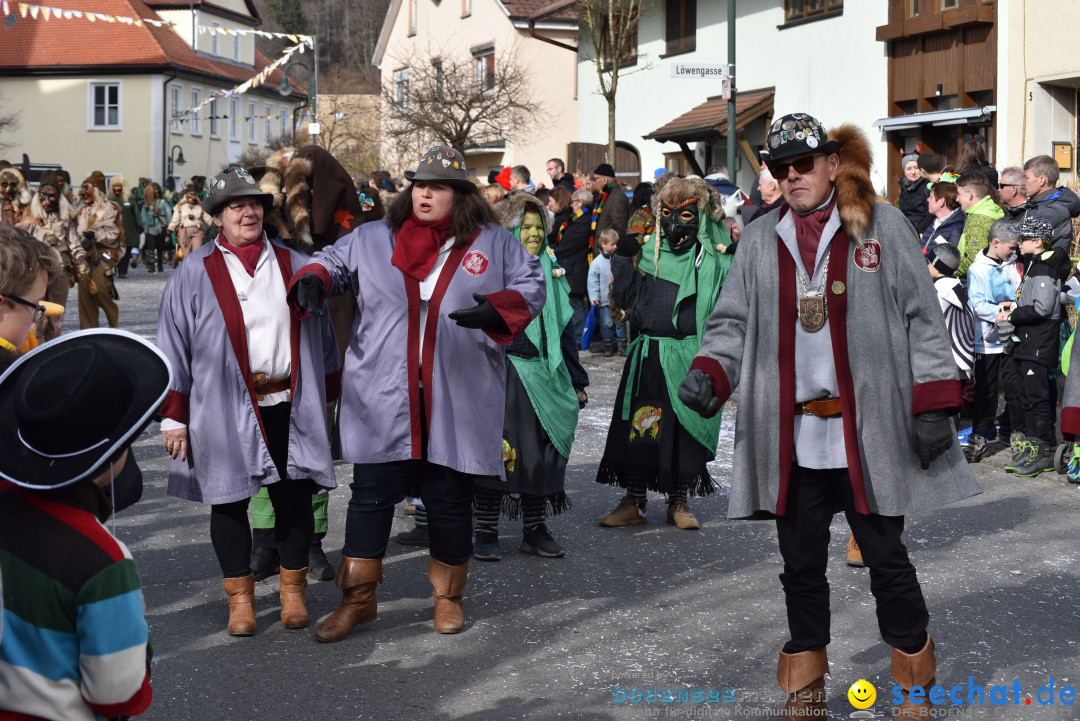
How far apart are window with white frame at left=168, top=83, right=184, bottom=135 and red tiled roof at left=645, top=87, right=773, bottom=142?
29278mm

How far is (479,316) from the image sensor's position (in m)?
4.92

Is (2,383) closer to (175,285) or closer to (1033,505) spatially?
(175,285)

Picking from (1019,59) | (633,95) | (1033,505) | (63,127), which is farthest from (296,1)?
(1033,505)

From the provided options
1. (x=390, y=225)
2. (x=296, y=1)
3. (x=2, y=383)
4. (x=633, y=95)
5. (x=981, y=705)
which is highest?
(x=296, y=1)

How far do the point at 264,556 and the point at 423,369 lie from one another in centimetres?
162

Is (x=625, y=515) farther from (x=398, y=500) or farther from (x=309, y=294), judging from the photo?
(x=309, y=294)

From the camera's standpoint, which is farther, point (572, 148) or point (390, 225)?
point (572, 148)

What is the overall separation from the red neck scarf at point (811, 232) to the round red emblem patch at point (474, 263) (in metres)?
1.53

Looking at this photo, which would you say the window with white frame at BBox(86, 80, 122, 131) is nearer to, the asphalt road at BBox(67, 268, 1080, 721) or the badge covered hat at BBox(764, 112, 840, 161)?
the asphalt road at BBox(67, 268, 1080, 721)

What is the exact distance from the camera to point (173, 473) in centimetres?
527

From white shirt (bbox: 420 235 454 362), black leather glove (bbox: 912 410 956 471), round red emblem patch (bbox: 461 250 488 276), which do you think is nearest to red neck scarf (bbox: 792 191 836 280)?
black leather glove (bbox: 912 410 956 471)

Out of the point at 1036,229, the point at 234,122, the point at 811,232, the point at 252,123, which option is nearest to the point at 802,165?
the point at 811,232

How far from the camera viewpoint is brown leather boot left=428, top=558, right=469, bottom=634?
5348 millimetres

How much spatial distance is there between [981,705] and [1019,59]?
1479cm
